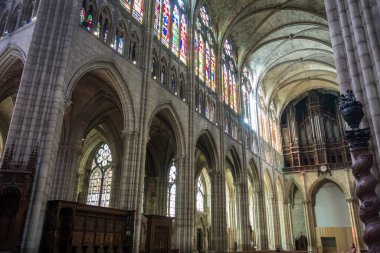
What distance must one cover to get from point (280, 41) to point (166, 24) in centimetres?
1591

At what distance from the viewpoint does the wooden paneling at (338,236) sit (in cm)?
3170

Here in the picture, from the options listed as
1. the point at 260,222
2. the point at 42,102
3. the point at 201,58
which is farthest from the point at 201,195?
the point at 42,102

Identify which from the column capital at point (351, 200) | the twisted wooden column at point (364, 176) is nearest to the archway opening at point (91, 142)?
the twisted wooden column at point (364, 176)

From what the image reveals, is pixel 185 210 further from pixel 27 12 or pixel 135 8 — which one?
pixel 27 12

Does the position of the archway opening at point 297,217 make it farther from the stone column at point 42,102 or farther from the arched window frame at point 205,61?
the stone column at point 42,102

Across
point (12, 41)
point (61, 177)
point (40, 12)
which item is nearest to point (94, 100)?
point (61, 177)

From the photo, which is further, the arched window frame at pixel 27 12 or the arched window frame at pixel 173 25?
the arched window frame at pixel 173 25

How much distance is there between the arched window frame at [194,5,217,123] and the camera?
20.3 m

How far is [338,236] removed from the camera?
106 ft

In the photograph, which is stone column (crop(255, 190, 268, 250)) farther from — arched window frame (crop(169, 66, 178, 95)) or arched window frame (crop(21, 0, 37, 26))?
arched window frame (crop(21, 0, 37, 26))

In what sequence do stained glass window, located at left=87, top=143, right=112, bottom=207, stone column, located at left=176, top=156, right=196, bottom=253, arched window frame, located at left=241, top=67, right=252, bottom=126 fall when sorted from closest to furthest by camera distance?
stone column, located at left=176, top=156, right=196, bottom=253, stained glass window, located at left=87, top=143, right=112, bottom=207, arched window frame, located at left=241, top=67, right=252, bottom=126

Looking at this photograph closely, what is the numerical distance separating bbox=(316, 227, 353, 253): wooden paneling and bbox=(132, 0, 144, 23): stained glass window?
28763 millimetres

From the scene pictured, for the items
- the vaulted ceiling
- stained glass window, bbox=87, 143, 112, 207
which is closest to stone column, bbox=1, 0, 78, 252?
stained glass window, bbox=87, 143, 112, 207

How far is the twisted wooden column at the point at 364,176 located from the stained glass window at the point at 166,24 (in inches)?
495
